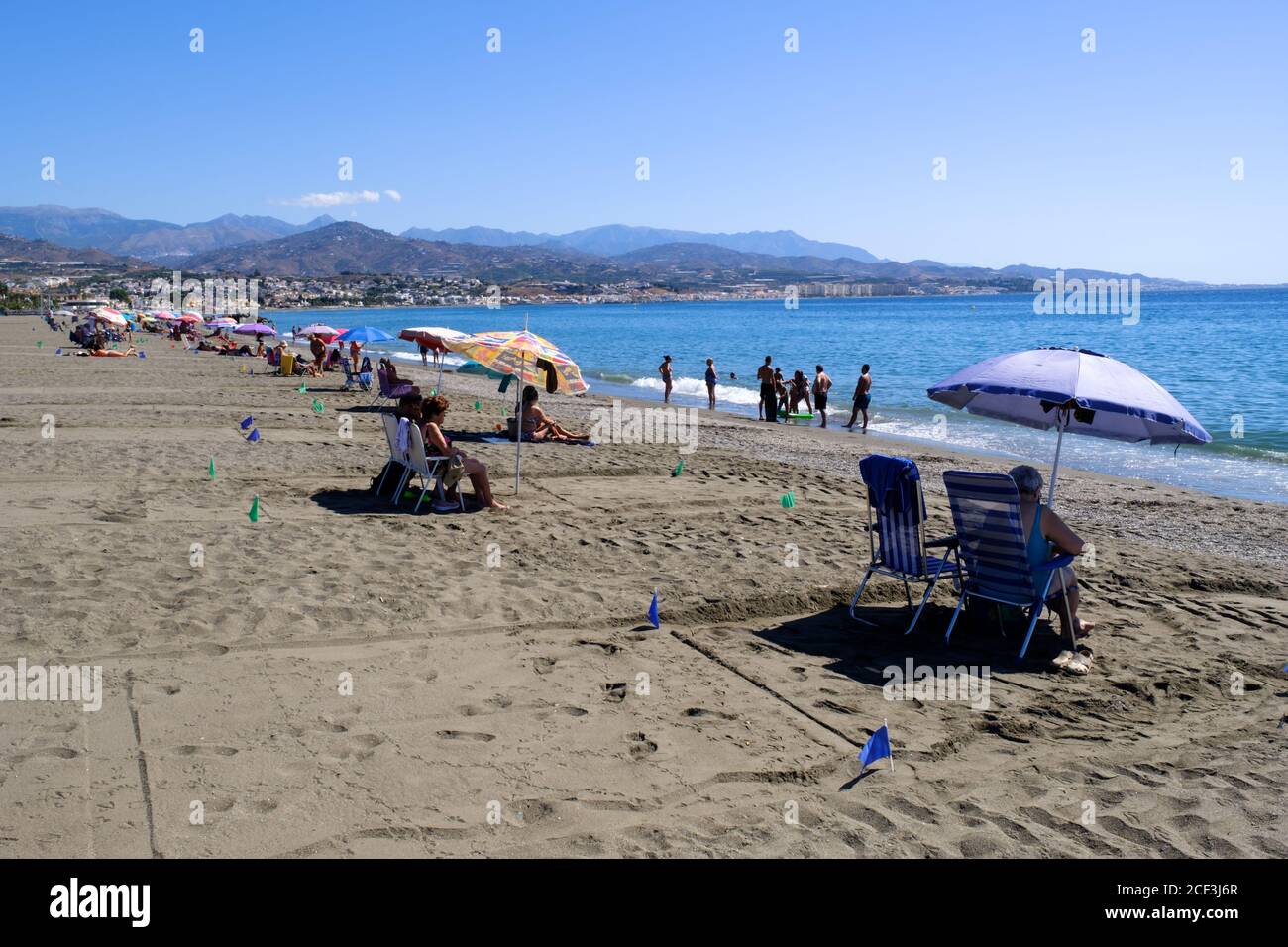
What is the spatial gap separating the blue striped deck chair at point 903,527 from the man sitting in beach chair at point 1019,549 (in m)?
0.20

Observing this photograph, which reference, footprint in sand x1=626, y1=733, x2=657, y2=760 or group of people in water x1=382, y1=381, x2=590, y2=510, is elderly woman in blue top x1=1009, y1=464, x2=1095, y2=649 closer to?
footprint in sand x1=626, y1=733, x2=657, y2=760

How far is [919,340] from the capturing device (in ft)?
224

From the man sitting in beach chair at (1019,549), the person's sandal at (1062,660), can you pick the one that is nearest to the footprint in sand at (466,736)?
the man sitting in beach chair at (1019,549)

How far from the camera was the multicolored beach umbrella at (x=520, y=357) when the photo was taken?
33.9 feet

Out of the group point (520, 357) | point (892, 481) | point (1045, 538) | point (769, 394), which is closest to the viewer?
point (1045, 538)

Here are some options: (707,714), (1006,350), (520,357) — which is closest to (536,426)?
(520,357)

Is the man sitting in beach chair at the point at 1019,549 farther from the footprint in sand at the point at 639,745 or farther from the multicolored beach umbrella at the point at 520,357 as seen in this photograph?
the multicolored beach umbrella at the point at 520,357

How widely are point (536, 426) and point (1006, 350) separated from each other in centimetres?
5241

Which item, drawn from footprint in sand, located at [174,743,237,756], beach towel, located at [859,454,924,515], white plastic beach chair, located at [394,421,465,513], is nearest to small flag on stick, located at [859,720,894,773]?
beach towel, located at [859,454,924,515]

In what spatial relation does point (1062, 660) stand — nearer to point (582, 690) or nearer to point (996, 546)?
point (996, 546)

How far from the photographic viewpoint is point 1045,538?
6.08 meters

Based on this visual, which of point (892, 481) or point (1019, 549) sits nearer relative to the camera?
point (1019, 549)
